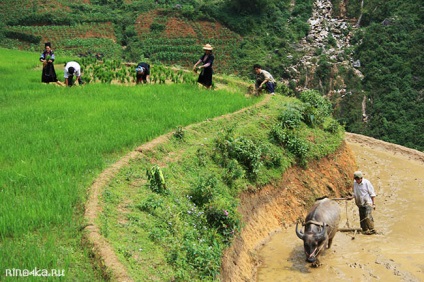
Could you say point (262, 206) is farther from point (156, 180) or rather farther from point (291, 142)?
point (156, 180)

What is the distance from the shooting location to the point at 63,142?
9.16 metres

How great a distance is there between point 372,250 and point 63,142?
233 inches

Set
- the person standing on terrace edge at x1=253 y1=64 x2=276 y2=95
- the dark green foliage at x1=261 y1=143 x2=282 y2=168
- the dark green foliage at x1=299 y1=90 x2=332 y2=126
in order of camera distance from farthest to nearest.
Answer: the person standing on terrace edge at x1=253 y1=64 x2=276 y2=95, the dark green foliage at x1=299 y1=90 x2=332 y2=126, the dark green foliage at x1=261 y1=143 x2=282 y2=168

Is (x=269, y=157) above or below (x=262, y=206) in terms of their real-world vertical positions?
above

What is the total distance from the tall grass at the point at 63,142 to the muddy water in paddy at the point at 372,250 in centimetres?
332

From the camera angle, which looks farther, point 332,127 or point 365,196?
point 332,127

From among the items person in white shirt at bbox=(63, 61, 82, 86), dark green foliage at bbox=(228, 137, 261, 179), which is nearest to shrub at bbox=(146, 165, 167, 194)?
dark green foliage at bbox=(228, 137, 261, 179)

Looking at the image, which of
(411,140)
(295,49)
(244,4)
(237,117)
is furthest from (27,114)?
(244,4)

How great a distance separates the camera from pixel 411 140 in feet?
87.4

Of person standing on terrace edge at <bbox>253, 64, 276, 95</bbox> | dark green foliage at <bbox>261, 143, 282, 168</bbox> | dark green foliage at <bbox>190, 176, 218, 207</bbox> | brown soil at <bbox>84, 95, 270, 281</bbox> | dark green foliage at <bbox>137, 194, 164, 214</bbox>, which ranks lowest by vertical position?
dark green foliage at <bbox>261, 143, 282, 168</bbox>

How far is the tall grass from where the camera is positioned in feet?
19.1

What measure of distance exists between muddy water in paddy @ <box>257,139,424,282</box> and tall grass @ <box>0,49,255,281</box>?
131 inches

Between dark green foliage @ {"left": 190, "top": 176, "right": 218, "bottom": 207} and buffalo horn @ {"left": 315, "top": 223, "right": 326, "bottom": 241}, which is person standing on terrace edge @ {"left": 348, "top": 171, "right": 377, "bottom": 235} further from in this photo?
dark green foliage @ {"left": 190, "top": 176, "right": 218, "bottom": 207}

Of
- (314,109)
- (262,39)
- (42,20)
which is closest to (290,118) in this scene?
(314,109)
